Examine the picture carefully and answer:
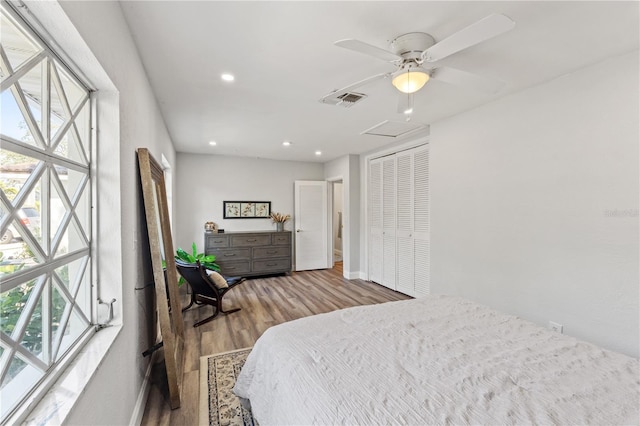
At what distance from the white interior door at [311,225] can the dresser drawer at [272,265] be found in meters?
0.40

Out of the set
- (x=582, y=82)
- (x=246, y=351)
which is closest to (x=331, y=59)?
(x=582, y=82)

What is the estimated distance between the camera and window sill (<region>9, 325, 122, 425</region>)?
2.64ft

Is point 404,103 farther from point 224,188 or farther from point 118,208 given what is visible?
point 224,188

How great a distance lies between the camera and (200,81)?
2320 millimetres

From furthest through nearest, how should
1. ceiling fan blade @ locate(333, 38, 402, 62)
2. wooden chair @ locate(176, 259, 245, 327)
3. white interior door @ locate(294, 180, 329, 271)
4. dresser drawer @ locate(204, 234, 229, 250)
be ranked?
white interior door @ locate(294, 180, 329, 271)
dresser drawer @ locate(204, 234, 229, 250)
wooden chair @ locate(176, 259, 245, 327)
ceiling fan blade @ locate(333, 38, 402, 62)

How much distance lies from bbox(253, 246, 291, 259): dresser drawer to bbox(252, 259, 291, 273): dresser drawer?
0.32ft

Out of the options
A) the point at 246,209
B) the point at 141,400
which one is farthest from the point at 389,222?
the point at 141,400

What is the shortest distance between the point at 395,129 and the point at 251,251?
334 cm

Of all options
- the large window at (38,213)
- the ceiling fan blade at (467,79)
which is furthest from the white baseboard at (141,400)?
the ceiling fan blade at (467,79)

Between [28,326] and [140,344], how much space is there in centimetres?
117

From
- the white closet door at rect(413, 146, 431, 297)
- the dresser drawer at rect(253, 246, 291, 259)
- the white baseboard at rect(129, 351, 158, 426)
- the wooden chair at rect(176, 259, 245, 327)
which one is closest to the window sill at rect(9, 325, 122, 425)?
the white baseboard at rect(129, 351, 158, 426)

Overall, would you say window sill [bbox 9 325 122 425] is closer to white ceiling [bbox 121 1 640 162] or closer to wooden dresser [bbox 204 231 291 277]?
white ceiling [bbox 121 1 640 162]

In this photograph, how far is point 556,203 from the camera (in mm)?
2316

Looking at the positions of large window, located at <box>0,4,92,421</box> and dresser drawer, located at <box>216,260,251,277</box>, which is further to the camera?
dresser drawer, located at <box>216,260,251,277</box>
